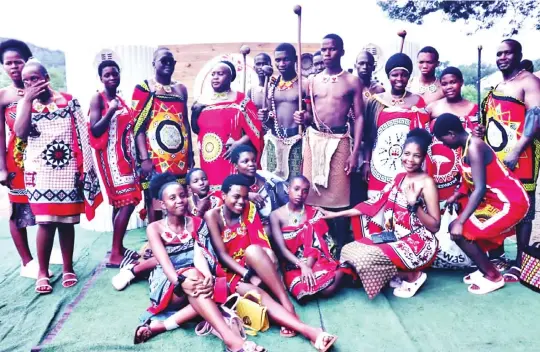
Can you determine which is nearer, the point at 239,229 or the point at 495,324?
the point at 495,324

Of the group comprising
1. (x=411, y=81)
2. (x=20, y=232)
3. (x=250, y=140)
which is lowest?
(x=20, y=232)

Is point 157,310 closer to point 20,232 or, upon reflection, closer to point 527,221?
point 20,232

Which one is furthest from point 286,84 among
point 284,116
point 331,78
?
point 331,78

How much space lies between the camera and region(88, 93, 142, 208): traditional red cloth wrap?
429 centimetres

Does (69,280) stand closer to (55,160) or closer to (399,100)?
(55,160)

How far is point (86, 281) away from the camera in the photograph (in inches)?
163

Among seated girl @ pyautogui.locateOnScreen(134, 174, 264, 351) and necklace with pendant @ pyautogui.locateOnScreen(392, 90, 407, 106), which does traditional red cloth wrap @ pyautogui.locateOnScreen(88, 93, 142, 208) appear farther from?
necklace with pendant @ pyautogui.locateOnScreen(392, 90, 407, 106)

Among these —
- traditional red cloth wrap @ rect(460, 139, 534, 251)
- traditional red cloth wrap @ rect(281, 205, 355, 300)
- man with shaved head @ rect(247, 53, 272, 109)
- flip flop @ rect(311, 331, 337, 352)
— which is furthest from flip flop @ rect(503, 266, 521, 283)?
man with shaved head @ rect(247, 53, 272, 109)

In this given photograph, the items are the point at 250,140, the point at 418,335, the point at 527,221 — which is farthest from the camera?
the point at 250,140

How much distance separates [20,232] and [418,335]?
329 centimetres

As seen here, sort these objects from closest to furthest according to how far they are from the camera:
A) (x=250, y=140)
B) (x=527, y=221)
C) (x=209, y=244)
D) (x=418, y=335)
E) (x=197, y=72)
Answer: (x=418, y=335) < (x=209, y=244) < (x=527, y=221) < (x=250, y=140) < (x=197, y=72)

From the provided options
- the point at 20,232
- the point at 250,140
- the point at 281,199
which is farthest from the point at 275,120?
the point at 20,232

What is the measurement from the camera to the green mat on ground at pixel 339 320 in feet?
9.86

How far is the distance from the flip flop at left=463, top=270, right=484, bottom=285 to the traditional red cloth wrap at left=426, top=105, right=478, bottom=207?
2.06 feet
